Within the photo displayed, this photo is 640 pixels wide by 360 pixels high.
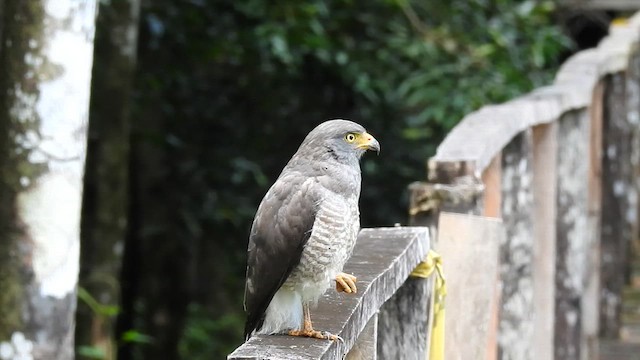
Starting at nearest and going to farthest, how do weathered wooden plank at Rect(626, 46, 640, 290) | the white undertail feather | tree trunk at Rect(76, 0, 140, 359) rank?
the white undertail feather < tree trunk at Rect(76, 0, 140, 359) < weathered wooden plank at Rect(626, 46, 640, 290)

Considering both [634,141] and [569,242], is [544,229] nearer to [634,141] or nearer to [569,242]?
[569,242]

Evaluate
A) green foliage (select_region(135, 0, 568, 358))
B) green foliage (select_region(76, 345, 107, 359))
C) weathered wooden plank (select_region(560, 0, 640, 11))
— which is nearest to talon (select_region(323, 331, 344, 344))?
green foliage (select_region(76, 345, 107, 359))

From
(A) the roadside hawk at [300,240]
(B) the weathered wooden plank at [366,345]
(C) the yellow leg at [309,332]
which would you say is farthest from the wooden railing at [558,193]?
(C) the yellow leg at [309,332]

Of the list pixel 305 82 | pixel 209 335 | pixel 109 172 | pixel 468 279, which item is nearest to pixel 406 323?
pixel 468 279

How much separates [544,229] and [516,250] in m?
0.60

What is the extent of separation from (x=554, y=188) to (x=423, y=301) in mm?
1702

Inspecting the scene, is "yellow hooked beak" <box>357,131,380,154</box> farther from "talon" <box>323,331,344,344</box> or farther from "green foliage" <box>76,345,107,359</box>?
"green foliage" <box>76,345,107,359</box>

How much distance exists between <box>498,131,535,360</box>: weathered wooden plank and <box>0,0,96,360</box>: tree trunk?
1.43 m

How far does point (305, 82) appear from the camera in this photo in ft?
26.0

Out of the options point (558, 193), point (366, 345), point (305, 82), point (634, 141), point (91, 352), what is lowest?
point (91, 352)

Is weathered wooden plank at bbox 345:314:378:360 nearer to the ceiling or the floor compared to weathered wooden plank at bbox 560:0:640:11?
nearer to the floor

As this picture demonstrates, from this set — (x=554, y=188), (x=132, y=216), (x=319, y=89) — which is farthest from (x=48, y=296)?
(x=132, y=216)

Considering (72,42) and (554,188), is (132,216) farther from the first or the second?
(72,42)

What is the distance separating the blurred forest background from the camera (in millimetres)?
6684
